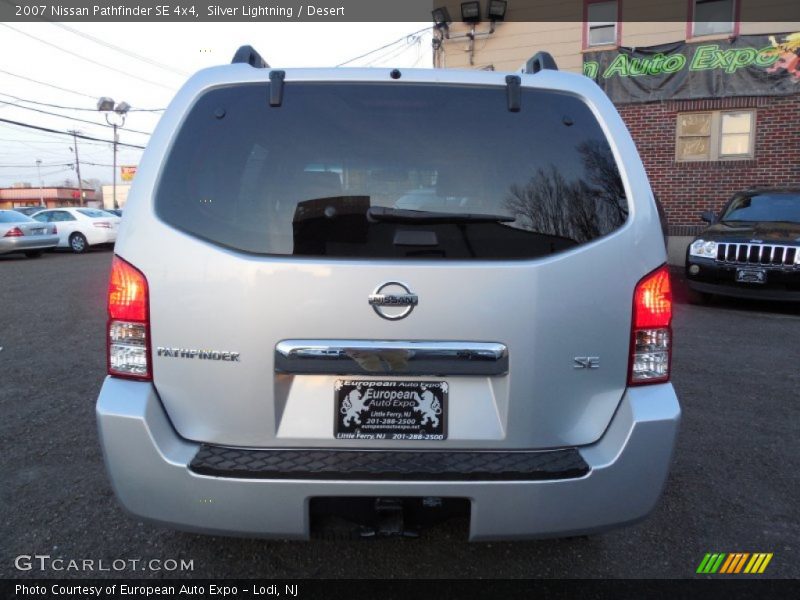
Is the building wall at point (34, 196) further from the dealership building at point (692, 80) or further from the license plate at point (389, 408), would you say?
the license plate at point (389, 408)

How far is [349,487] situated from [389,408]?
0.28 meters

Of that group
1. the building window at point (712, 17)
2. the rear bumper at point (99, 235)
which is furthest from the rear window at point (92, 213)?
the building window at point (712, 17)

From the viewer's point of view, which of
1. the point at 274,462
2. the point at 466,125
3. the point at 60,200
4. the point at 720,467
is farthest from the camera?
the point at 60,200

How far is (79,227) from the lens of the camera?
56.6ft

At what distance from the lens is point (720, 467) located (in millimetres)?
3312

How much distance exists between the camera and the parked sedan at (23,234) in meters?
14.6

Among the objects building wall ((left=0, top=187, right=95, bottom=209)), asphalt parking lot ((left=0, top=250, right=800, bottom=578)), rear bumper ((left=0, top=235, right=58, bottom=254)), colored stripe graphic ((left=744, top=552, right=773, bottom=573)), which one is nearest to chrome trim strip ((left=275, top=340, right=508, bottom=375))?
asphalt parking lot ((left=0, top=250, right=800, bottom=578))

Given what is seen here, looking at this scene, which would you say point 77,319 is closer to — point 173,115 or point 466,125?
point 173,115

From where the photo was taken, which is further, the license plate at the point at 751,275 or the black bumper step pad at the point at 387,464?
the license plate at the point at 751,275

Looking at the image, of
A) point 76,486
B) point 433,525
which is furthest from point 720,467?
point 76,486

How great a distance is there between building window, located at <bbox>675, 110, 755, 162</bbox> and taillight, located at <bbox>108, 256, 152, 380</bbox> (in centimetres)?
1316

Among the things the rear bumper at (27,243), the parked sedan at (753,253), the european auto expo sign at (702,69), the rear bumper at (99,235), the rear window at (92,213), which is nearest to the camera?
the parked sedan at (753,253)

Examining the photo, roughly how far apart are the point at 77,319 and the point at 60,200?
288 feet

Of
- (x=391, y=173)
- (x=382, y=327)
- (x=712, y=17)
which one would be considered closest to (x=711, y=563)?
(x=382, y=327)
